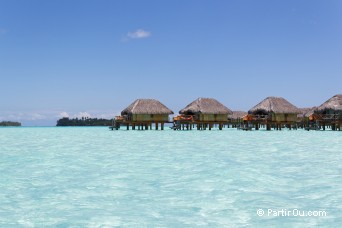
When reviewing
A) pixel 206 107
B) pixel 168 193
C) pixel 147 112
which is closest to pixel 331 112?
pixel 206 107

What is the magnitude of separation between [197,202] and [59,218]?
8.89 ft

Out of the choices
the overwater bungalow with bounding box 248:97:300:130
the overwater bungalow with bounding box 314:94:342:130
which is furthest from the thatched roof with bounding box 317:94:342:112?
the overwater bungalow with bounding box 248:97:300:130

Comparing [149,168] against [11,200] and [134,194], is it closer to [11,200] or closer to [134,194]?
[134,194]

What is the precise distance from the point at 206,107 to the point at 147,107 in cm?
673

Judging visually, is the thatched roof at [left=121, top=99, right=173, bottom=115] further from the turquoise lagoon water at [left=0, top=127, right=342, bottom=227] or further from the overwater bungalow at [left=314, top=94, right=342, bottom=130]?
the turquoise lagoon water at [left=0, top=127, right=342, bottom=227]

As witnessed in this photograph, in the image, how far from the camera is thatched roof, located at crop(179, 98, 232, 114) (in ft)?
178

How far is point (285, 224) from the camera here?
25.3ft

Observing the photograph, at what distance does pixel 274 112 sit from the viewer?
2154 inches

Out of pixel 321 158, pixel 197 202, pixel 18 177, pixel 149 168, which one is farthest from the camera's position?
pixel 321 158

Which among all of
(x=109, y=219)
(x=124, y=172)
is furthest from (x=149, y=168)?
(x=109, y=219)

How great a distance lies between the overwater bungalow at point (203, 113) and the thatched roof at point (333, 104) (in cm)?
1060

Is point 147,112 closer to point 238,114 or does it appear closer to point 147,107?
point 147,107

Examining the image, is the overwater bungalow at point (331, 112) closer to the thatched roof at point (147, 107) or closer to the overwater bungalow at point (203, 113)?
the overwater bungalow at point (203, 113)

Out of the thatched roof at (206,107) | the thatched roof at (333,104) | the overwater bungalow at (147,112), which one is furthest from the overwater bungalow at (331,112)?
the overwater bungalow at (147,112)
